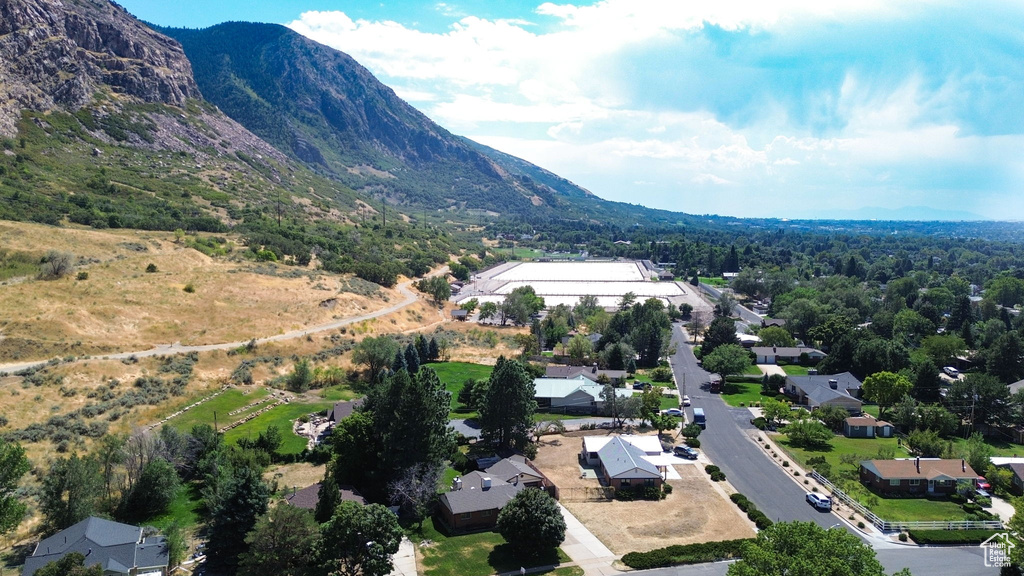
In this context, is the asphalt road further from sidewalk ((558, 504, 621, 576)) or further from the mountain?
the mountain

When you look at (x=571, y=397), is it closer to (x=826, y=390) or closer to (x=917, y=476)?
(x=826, y=390)

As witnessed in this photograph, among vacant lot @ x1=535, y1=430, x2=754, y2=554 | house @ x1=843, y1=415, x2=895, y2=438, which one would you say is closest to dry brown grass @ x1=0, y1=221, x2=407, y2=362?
vacant lot @ x1=535, y1=430, x2=754, y2=554

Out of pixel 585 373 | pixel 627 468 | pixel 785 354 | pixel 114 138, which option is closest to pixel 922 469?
pixel 627 468

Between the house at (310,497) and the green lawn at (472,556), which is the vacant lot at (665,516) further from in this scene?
the house at (310,497)

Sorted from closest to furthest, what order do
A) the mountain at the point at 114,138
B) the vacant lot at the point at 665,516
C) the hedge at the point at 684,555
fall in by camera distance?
the hedge at the point at 684,555 → the vacant lot at the point at 665,516 → the mountain at the point at 114,138

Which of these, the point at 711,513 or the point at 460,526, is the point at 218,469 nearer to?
the point at 460,526

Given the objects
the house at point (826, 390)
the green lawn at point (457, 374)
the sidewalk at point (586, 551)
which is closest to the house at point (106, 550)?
the sidewalk at point (586, 551)
